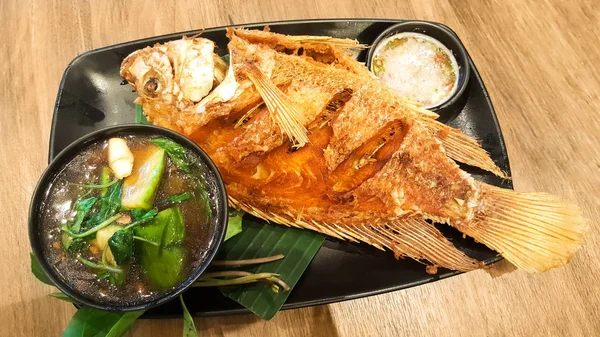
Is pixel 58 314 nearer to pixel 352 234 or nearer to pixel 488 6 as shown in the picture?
pixel 352 234

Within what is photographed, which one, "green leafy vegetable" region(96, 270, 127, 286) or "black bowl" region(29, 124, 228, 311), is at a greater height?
"black bowl" region(29, 124, 228, 311)

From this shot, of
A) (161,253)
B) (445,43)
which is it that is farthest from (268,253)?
(445,43)

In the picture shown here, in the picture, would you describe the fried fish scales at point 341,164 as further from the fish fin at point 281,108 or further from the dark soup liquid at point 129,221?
the dark soup liquid at point 129,221

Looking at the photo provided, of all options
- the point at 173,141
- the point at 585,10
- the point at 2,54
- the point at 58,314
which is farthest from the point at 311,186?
the point at 585,10

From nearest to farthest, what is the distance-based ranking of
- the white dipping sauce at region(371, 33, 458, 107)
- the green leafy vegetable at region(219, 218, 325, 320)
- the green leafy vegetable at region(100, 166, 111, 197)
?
the green leafy vegetable at region(100, 166, 111, 197), the green leafy vegetable at region(219, 218, 325, 320), the white dipping sauce at region(371, 33, 458, 107)

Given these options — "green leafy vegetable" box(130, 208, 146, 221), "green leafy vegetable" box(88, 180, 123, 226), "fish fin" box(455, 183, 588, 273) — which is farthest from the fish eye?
"fish fin" box(455, 183, 588, 273)

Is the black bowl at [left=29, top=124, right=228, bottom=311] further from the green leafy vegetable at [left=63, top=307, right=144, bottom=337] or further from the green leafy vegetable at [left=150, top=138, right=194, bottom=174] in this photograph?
the green leafy vegetable at [left=63, top=307, right=144, bottom=337]

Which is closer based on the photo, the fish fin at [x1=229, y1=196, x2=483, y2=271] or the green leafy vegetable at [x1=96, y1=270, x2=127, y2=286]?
the green leafy vegetable at [x1=96, y1=270, x2=127, y2=286]
